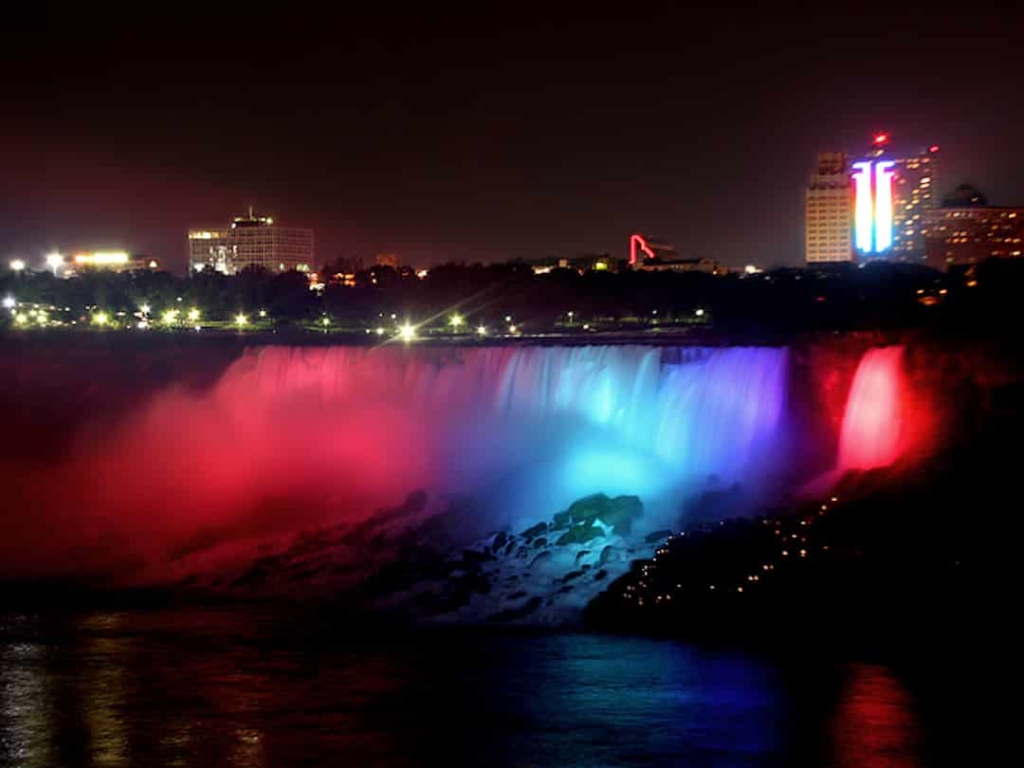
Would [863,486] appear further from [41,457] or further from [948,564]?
[41,457]

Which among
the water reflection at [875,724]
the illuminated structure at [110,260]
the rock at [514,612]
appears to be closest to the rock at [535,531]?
the rock at [514,612]

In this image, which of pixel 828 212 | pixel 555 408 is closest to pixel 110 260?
pixel 828 212

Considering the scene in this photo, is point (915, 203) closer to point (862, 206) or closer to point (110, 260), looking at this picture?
point (862, 206)

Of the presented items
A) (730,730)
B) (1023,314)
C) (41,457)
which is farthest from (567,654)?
(41,457)

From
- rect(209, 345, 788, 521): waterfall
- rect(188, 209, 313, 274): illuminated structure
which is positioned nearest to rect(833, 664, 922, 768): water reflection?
rect(209, 345, 788, 521): waterfall

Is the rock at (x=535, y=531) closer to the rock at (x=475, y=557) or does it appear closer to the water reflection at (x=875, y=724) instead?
the rock at (x=475, y=557)
